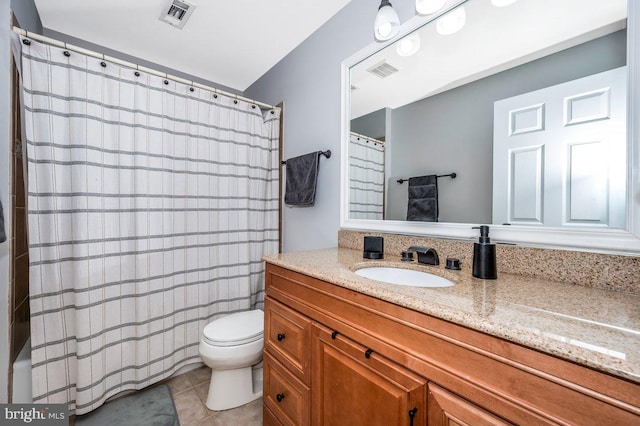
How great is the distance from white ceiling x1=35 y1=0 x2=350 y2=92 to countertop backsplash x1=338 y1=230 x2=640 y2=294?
1574 millimetres

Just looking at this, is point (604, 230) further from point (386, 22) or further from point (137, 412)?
point (137, 412)

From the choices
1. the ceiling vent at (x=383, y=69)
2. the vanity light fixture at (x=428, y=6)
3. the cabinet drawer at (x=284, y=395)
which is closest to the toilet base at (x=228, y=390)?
the cabinet drawer at (x=284, y=395)

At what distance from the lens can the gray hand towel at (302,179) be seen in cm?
176

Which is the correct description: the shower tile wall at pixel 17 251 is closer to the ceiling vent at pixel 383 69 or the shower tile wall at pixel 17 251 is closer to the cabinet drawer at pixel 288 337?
the cabinet drawer at pixel 288 337

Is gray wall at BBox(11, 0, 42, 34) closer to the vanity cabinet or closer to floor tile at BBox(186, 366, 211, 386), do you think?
the vanity cabinet

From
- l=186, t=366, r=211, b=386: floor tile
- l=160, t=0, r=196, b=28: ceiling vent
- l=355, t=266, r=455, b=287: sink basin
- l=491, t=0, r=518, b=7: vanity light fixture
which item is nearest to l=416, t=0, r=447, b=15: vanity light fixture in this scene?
l=491, t=0, r=518, b=7: vanity light fixture

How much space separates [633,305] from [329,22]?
1.94 meters

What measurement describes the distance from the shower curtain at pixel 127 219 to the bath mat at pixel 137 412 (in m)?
0.07

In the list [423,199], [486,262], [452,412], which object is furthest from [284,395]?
[423,199]

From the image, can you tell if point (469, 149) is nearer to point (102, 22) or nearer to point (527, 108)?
point (527, 108)

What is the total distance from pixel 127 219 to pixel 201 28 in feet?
4.40

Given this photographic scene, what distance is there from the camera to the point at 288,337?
3.66 feet

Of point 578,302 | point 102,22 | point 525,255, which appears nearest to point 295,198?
point 525,255

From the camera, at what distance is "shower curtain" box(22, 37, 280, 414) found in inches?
52.9
